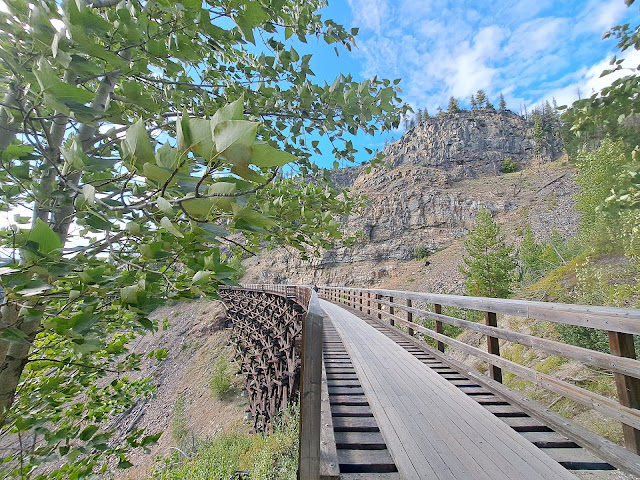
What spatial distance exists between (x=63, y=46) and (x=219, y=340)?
3408 cm

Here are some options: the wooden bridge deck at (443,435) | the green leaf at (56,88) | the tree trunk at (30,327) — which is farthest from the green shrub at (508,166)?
the green leaf at (56,88)

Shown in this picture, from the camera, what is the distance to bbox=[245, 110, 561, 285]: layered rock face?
154 ft

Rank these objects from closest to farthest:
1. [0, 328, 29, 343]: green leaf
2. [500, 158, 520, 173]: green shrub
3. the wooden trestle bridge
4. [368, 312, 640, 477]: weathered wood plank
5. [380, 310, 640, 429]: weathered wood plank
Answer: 1. [0, 328, 29, 343]: green leaf
2. the wooden trestle bridge
3. [368, 312, 640, 477]: weathered wood plank
4. [380, 310, 640, 429]: weathered wood plank
5. [500, 158, 520, 173]: green shrub

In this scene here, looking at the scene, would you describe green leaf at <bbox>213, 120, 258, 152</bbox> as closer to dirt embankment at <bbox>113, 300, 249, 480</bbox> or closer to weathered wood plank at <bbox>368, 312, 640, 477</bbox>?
weathered wood plank at <bbox>368, 312, 640, 477</bbox>

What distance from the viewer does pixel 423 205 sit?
170 ft

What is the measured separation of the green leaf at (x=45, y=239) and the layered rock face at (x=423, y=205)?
33.3 meters

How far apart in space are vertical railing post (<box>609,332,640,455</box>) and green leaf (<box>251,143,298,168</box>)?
8.35 ft

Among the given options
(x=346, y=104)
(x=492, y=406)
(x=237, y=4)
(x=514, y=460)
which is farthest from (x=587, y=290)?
(x=237, y=4)

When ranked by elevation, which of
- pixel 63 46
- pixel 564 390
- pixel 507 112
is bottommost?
pixel 564 390

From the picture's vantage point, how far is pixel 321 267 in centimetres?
4869

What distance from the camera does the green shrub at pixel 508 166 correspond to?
67.1 m

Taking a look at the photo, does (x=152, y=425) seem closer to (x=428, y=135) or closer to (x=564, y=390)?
(x=564, y=390)

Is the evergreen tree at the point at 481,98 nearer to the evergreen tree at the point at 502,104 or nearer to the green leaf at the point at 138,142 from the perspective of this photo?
the evergreen tree at the point at 502,104

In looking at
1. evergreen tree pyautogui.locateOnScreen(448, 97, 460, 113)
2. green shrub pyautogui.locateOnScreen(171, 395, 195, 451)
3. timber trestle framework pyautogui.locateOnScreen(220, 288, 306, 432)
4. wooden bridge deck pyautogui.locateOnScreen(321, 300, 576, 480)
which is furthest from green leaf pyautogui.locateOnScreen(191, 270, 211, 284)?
evergreen tree pyautogui.locateOnScreen(448, 97, 460, 113)
